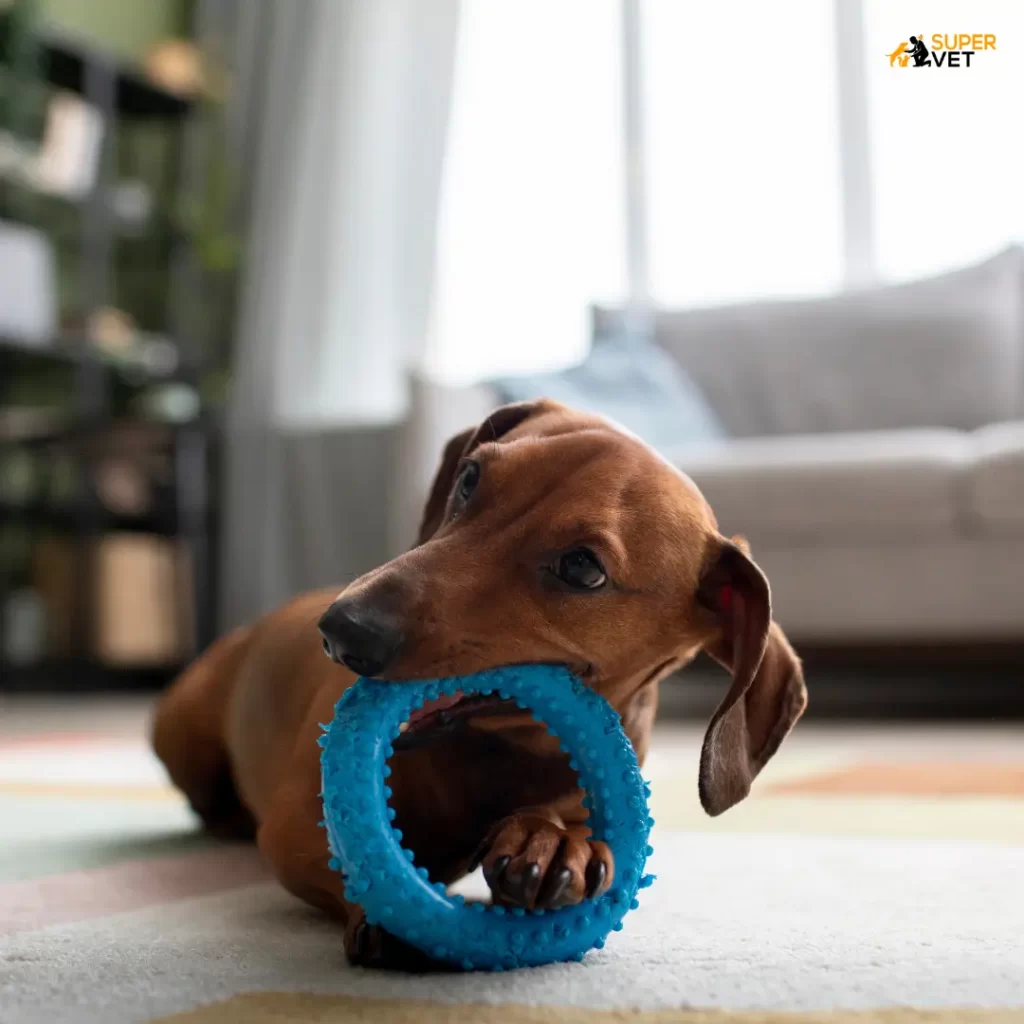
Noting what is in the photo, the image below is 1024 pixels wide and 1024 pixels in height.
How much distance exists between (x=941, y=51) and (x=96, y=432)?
3484 mm

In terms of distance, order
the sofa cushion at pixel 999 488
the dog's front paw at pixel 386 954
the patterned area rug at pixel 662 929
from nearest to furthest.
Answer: the patterned area rug at pixel 662 929, the dog's front paw at pixel 386 954, the sofa cushion at pixel 999 488

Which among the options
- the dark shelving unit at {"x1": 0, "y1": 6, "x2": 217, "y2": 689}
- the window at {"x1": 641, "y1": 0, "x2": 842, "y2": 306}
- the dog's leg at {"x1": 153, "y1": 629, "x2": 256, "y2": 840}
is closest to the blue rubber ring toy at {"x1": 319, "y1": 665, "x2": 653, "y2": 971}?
the dog's leg at {"x1": 153, "y1": 629, "x2": 256, "y2": 840}

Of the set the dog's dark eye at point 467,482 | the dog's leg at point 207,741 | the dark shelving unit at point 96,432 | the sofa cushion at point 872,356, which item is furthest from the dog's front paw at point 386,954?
the dark shelving unit at point 96,432

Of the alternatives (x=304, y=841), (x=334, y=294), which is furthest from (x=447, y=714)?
(x=334, y=294)

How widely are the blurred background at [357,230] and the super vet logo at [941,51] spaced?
22 millimetres

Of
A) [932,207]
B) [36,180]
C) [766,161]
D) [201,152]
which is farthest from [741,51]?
[36,180]

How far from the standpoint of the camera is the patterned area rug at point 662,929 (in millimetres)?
879

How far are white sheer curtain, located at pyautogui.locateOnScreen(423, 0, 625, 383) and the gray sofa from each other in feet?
4.72

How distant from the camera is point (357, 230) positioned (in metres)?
5.57

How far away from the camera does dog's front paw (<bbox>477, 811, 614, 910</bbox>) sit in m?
0.96

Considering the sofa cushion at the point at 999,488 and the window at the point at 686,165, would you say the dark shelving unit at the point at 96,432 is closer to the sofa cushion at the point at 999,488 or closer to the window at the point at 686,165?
the window at the point at 686,165

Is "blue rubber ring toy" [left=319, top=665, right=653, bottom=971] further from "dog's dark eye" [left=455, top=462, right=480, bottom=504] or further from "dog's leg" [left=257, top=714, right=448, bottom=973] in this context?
"dog's dark eye" [left=455, top=462, right=480, bottom=504]

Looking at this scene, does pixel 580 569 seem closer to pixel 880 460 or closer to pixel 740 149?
pixel 880 460

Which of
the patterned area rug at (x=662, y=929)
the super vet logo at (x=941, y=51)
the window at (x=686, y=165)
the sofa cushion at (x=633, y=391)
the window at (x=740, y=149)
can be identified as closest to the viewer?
the patterned area rug at (x=662, y=929)
